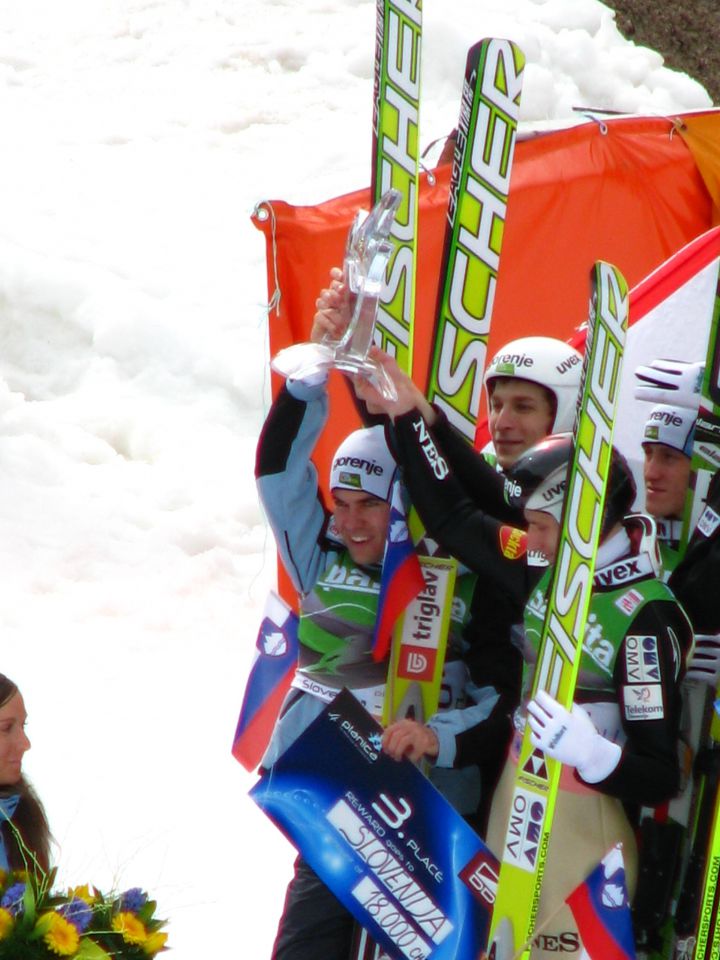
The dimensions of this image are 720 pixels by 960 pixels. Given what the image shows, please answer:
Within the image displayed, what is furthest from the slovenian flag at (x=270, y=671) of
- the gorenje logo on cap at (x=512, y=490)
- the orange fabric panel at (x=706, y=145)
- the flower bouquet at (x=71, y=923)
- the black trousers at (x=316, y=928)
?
the orange fabric panel at (x=706, y=145)

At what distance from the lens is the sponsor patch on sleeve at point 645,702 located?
2.48 metres

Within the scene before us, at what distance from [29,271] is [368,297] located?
4753 millimetres

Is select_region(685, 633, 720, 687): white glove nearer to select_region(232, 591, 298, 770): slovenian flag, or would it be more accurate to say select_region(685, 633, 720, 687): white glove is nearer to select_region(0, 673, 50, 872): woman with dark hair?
select_region(232, 591, 298, 770): slovenian flag

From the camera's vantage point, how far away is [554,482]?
8.47 ft

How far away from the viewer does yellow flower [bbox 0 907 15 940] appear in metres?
2.21

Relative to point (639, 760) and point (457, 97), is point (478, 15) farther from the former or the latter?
point (639, 760)

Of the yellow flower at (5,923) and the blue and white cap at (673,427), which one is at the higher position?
the blue and white cap at (673,427)

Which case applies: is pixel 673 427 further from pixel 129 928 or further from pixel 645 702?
pixel 129 928

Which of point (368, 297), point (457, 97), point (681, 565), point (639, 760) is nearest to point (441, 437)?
point (368, 297)

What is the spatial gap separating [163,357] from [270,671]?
3953mm

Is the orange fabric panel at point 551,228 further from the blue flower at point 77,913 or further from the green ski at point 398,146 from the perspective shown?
the blue flower at point 77,913

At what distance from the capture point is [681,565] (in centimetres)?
282

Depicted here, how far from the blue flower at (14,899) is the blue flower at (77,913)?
0.06 m

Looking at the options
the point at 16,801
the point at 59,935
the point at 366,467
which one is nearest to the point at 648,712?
the point at 366,467
